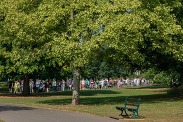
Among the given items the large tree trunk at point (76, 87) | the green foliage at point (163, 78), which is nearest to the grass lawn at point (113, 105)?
the large tree trunk at point (76, 87)

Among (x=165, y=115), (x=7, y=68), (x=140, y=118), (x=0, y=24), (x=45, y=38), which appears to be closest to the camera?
(x=140, y=118)

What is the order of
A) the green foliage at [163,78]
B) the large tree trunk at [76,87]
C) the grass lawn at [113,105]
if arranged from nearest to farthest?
the grass lawn at [113,105], the large tree trunk at [76,87], the green foliage at [163,78]

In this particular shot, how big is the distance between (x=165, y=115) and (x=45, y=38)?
10675 millimetres

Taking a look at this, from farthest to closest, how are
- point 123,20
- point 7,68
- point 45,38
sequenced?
point 7,68
point 45,38
point 123,20

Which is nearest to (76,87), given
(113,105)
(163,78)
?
(113,105)

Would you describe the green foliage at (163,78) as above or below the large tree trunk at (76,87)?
above

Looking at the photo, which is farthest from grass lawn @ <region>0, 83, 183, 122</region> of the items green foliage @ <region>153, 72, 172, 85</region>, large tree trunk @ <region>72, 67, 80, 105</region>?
green foliage @ <region>153, 72, 172, 85</region>

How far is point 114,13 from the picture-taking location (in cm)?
2695

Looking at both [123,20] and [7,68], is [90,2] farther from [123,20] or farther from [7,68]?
[7,68]

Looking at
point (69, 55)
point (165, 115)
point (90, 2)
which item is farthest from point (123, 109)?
point (90, 2)

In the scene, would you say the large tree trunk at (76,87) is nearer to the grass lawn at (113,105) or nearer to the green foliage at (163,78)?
the grass lawn at (113,105)

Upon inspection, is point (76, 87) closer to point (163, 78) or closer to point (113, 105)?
point (113, 105)

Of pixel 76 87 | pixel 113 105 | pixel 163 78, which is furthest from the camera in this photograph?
pixel 163 78

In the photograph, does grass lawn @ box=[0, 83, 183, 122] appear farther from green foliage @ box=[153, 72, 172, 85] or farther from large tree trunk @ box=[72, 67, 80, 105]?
green foliage @ box=[153, 72, 172, 85]
